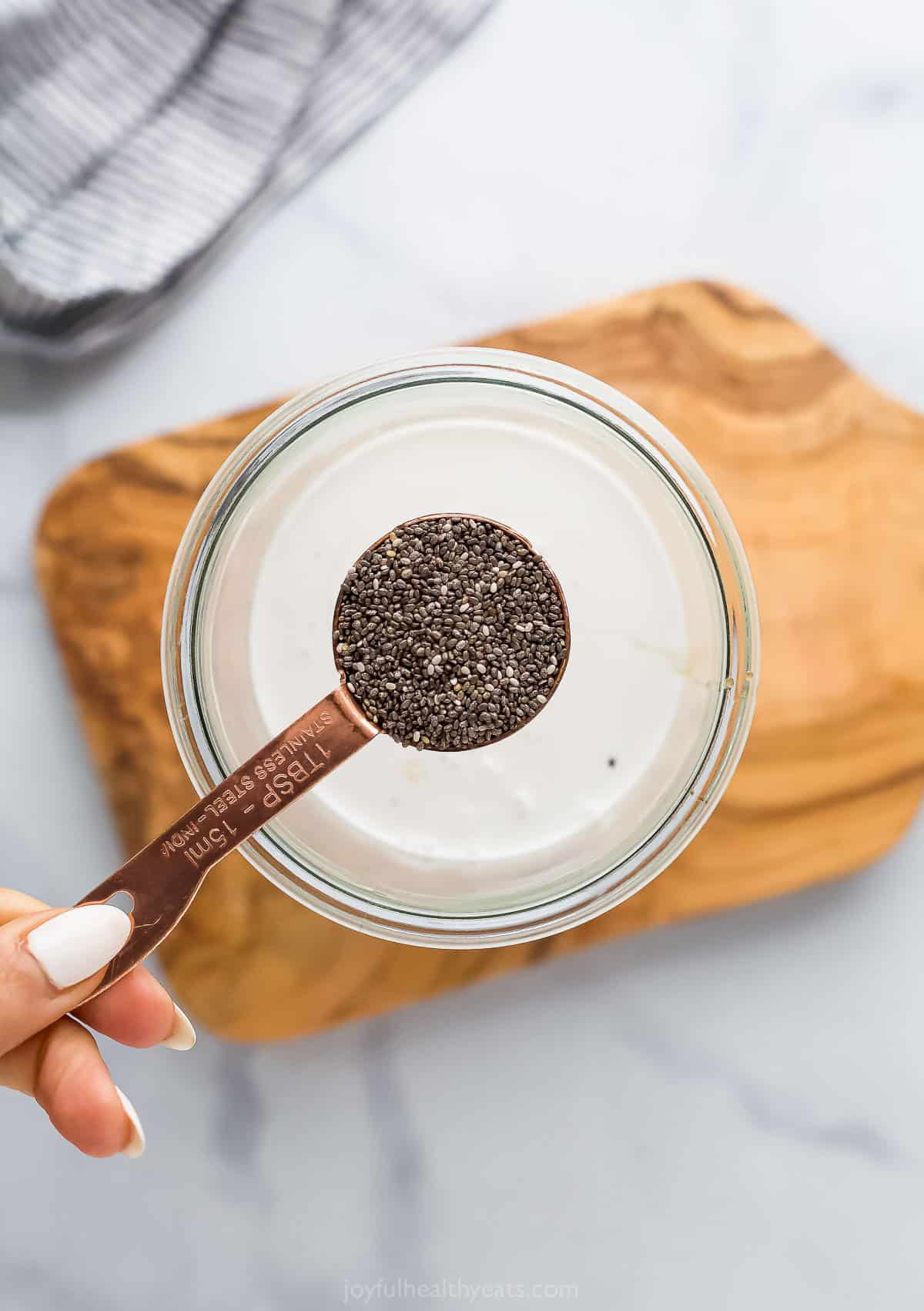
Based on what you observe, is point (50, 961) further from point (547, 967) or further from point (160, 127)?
point (160, 127)

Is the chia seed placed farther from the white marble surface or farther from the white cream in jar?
the white marble surface

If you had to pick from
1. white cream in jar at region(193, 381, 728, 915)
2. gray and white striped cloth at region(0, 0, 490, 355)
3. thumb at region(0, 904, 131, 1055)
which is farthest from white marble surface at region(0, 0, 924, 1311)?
thumb at region(0, 904, 131, 1055)

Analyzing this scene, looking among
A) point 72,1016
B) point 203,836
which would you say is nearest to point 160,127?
point 203,836

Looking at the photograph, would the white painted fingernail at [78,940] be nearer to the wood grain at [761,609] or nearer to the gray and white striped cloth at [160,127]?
the wood grain at [761,609]

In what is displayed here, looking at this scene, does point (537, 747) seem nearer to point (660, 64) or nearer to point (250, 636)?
point (250, 636)

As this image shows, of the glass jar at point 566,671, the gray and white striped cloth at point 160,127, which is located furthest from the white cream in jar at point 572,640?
the gray and white striped cloth at point 160,127

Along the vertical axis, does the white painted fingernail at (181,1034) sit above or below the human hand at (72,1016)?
below
